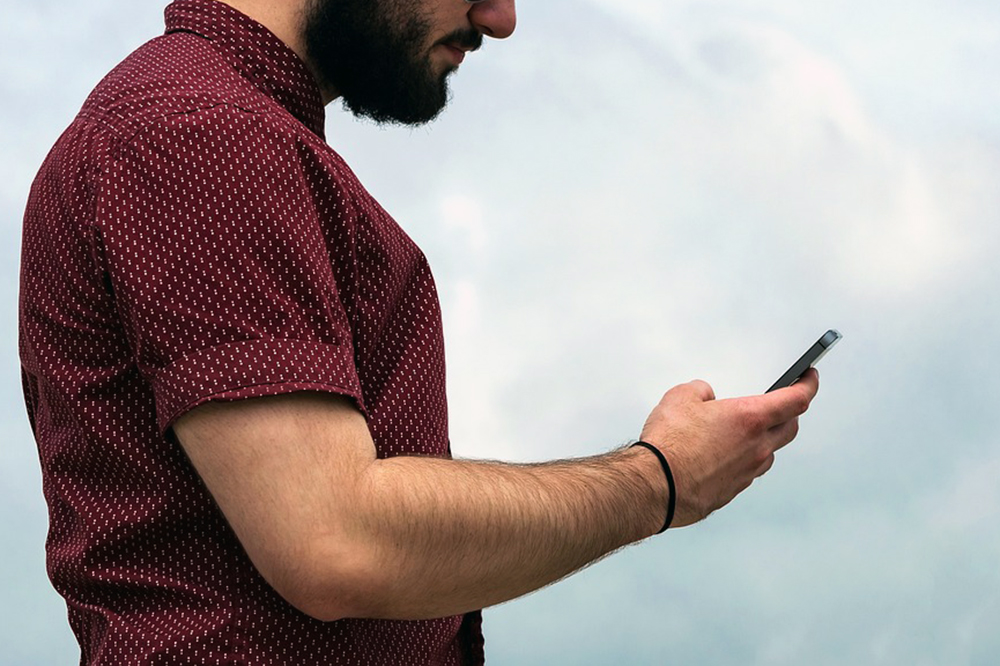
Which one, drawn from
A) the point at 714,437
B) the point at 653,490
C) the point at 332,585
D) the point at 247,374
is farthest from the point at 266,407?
the point at 714,437

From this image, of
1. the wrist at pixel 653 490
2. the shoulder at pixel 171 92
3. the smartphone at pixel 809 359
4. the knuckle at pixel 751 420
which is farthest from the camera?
the smartphone at pixel 809 359

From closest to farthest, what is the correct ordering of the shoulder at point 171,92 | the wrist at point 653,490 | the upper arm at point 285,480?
the upper arm at point 285,480 < the shoulder at point 171,92 < the wrist at point 653,490

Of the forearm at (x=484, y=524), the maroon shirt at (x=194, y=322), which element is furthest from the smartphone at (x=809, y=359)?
the maroon shirt at (x=194, y=322)

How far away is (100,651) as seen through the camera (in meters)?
2.63

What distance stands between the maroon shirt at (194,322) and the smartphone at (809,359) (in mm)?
775

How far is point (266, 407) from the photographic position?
228cm

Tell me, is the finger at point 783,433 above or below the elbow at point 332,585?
above

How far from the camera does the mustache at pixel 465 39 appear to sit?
305 cm

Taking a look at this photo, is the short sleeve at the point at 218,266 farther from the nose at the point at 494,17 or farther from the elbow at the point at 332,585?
the nose at the point at 494,17

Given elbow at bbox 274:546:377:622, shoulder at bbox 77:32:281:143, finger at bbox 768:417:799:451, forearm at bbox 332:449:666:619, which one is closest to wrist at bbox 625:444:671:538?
forearm at bbox 332:449:666:619

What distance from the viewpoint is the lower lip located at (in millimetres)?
3078

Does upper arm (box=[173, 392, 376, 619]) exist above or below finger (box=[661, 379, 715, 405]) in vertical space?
below

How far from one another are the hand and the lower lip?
839 mm

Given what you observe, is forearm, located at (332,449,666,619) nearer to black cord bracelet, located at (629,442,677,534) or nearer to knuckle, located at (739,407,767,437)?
black cord bracelet, located at (629,442,677,534)
